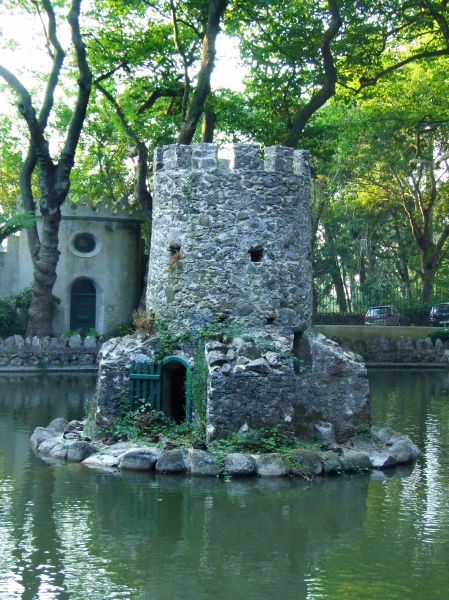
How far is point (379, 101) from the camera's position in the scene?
35.8m

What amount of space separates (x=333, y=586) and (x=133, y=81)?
26115 millimetres

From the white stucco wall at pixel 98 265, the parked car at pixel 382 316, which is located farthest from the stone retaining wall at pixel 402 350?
the white stucco wall at pixel 98 265

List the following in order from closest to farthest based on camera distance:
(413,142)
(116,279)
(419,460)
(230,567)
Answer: (230,567) < (419,460) < (116,279) < (413,142)

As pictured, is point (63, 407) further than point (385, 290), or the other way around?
point (385, 290)

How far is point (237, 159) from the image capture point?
16.0 meters

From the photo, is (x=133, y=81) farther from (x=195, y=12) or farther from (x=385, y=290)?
(x=385, y=290)

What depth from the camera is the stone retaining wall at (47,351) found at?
29703 millimetres

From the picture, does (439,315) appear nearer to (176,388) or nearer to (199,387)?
(176,388)

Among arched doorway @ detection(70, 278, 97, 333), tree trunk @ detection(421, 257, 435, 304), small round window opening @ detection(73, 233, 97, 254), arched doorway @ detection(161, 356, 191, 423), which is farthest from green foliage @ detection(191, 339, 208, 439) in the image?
tree trunk @ detection(421, 257, 435, 304)

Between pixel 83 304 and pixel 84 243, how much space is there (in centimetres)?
237

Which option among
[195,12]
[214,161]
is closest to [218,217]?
[214,161]

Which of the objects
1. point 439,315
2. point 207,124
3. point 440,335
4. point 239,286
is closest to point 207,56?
point 207,124

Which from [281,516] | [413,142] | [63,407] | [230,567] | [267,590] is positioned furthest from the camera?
[413,142]

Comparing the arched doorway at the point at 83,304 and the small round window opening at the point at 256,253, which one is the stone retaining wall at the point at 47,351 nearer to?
the arched doorway at the point at 83,304
